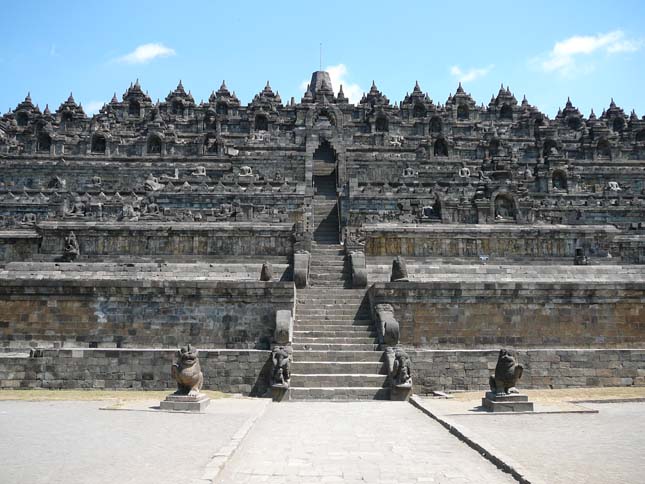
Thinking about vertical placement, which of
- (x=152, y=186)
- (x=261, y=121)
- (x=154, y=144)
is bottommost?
(x=152, y=186)

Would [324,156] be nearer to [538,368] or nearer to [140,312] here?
[140,312]

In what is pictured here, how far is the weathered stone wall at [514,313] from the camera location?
18484 mm

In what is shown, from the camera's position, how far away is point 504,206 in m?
31.4

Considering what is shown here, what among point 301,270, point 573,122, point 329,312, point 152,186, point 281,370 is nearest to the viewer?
point 281,370

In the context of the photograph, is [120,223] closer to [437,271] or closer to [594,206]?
[437,271]

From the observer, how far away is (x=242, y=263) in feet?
Result: 80.5

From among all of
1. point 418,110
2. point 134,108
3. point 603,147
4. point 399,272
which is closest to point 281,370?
point 399,272

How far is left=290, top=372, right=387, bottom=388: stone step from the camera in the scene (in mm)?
15516

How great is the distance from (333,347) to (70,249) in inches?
527

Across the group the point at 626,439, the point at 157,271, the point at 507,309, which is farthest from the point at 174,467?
the point at 157,271

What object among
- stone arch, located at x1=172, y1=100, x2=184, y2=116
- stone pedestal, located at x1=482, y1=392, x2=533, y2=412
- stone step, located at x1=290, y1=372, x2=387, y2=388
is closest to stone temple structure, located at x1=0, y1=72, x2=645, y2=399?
stone step, located at x1=290, y1=372, x2=387, y2=388

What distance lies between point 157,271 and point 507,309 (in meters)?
12.7

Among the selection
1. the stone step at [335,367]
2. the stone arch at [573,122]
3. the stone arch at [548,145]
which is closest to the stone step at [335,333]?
the stone step at [335,367]

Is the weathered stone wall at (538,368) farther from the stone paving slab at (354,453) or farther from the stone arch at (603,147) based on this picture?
the stone arch at (603,147)
